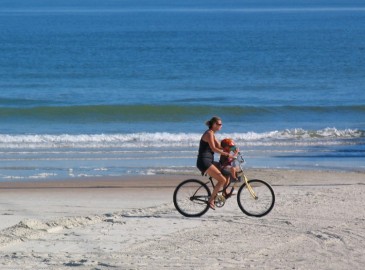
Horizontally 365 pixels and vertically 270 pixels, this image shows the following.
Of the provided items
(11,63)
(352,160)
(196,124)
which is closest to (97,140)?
(196,124)

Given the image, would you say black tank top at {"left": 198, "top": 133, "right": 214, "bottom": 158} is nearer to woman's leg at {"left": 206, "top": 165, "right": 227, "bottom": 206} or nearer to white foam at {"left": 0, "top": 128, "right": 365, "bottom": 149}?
woman's leg at {"left": 206, "top": 165, "right": 227, "bottom": 206}

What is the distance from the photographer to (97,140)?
25688 millimetres

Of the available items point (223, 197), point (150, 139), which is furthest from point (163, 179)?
point (150, 139)

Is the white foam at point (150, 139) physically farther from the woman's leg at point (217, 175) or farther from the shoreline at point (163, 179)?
the woman's leg at point (217, 175)

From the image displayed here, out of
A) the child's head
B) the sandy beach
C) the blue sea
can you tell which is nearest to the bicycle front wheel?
the sandy beach

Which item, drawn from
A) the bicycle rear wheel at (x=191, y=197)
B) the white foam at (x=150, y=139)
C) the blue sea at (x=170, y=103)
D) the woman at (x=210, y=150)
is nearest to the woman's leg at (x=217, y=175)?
the woman at (x=210, y=150)

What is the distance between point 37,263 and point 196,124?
20192mm

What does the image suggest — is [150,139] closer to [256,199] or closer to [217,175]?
[256,199]

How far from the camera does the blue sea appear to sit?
21953mm

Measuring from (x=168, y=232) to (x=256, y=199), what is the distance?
177 cm

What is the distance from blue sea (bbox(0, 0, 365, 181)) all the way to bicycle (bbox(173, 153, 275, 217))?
5.96 meters

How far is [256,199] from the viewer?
1354cm

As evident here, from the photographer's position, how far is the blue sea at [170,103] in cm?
2195

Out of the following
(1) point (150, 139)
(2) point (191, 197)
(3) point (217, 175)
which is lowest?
(2) point (191, 197)
